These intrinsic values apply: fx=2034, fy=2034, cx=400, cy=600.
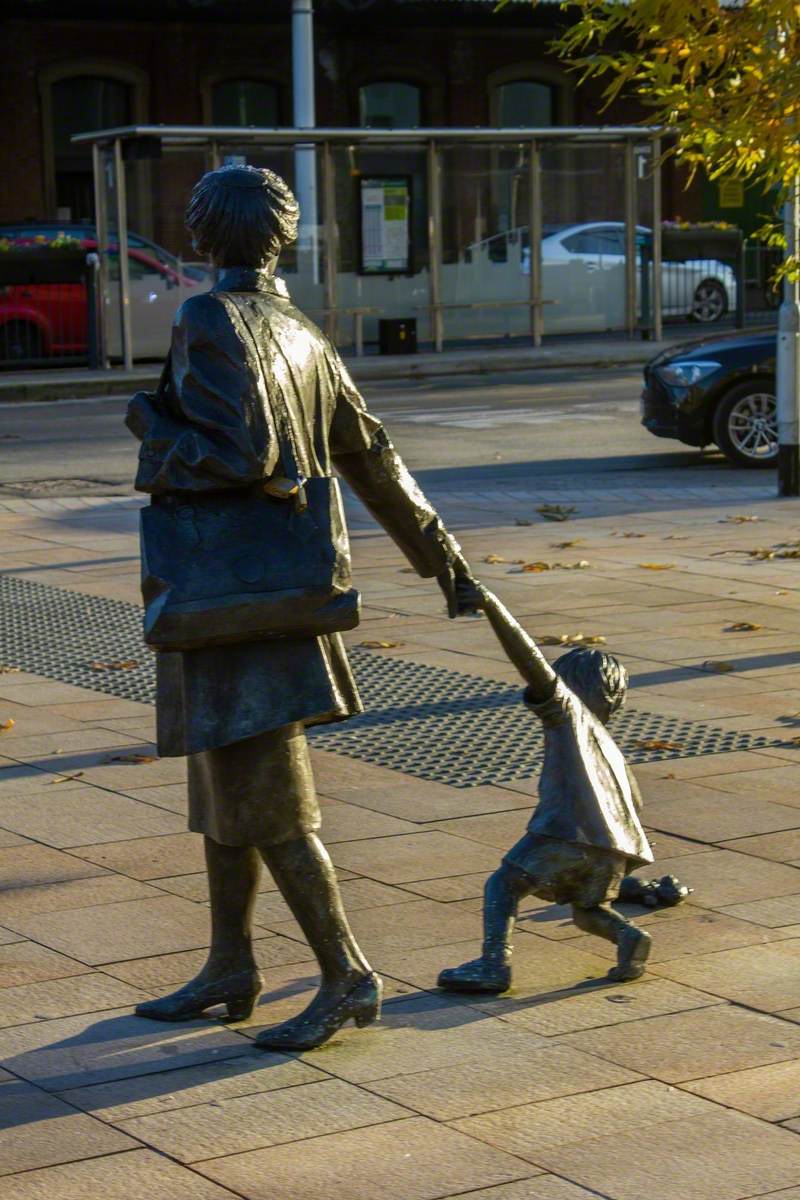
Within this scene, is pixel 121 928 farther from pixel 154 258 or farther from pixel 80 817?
pixel 154 258

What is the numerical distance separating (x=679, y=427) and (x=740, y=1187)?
1349 centimetres

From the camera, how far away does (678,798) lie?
6.61 metres

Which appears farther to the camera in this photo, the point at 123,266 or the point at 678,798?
the point at 123,266

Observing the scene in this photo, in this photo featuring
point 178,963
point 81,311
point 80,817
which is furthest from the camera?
point 81,311

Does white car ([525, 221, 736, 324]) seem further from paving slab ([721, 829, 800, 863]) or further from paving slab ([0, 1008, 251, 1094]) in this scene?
paving slab ([0, 1008, 251, 1094])

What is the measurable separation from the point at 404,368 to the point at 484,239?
11.2ft

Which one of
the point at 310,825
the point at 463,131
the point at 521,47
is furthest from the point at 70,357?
the point at 310,825

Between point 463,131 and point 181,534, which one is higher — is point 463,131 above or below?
above

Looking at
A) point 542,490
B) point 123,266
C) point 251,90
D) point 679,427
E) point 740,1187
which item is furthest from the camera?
point 251,90

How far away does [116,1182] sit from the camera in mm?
3762

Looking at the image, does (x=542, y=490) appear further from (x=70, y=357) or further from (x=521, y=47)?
(x=521, y=47)

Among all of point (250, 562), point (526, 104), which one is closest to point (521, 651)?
point (250, 562)

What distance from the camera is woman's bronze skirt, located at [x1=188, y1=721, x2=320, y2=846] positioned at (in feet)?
14.6

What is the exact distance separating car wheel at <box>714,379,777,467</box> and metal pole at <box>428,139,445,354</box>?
12692 mm
